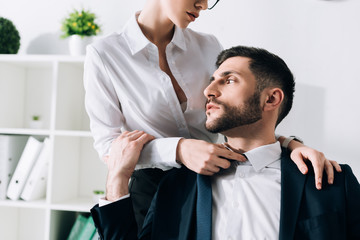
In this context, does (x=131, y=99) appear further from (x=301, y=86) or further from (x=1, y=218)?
(x=1, y=218)

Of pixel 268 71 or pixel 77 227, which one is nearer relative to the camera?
pixel 268 71

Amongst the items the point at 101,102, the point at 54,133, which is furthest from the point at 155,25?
the point at 54,133

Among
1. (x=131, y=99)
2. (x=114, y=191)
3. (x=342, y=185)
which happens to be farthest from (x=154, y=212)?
(x=342, y=185)

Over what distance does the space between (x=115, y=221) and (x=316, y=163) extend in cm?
67

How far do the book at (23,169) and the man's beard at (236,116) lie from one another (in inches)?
58.5

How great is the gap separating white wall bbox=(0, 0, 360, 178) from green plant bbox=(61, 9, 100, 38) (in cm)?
82

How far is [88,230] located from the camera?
2.44 meters

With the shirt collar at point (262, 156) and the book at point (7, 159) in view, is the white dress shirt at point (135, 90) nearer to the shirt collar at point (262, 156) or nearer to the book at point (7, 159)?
the shirt collar at point (262, 156)

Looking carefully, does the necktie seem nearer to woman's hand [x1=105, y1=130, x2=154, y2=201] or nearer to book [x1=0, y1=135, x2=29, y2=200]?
woman's hand [x1=105, y1=130, x2=154, y2=201]

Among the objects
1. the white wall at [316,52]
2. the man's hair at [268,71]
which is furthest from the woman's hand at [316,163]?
the white wall at [316,52]

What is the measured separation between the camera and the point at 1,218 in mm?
2613

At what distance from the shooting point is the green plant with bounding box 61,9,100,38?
8.13 ft

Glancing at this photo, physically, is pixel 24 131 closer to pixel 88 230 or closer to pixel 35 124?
pixel 35 124

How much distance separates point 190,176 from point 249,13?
Answer: 153 cm
